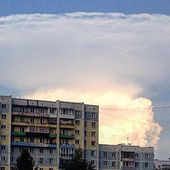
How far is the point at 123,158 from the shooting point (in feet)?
436

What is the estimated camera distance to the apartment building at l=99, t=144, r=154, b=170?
131750 millimetres

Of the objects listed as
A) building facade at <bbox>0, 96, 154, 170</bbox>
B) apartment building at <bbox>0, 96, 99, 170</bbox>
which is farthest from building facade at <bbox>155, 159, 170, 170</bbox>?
apartment building at <bbox>0, 96, 99, 170</bbox>

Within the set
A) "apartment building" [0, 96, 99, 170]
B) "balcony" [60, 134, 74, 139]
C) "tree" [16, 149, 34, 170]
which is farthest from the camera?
"balcony" [60, 134, 74, 139]

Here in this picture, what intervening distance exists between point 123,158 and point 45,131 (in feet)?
61.6

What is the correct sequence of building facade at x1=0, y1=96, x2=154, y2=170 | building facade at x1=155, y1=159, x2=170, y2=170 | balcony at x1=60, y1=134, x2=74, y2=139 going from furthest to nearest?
building facade at x1=155, y1=159, x2=170, y2=170 → balcony at x1=60, y1=134, x2=74, y2=139 → building facade at x1=0, y1=96, x2=154, y2=170

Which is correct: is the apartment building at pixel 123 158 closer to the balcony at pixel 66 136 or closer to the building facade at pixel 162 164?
the balcony at pixel 66 136

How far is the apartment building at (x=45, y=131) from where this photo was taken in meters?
121

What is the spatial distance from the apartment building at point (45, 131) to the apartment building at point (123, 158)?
11.5ft

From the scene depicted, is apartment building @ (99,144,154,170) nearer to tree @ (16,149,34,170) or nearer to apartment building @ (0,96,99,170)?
apartment building @ (0,96,99,170)

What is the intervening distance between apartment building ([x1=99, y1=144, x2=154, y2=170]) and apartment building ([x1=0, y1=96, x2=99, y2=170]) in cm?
351

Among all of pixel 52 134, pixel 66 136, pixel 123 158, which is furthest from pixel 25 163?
pixel 123 158

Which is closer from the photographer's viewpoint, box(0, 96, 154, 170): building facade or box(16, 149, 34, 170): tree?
box(16, 149, 34, 170): tree

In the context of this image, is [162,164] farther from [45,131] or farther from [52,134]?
[45,131]

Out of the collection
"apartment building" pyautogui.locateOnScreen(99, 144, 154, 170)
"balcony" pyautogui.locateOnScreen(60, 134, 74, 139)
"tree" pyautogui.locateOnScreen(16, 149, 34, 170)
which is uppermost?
"balcony" pyautogui.locateOnScreen(60, 134, 74, 139)
